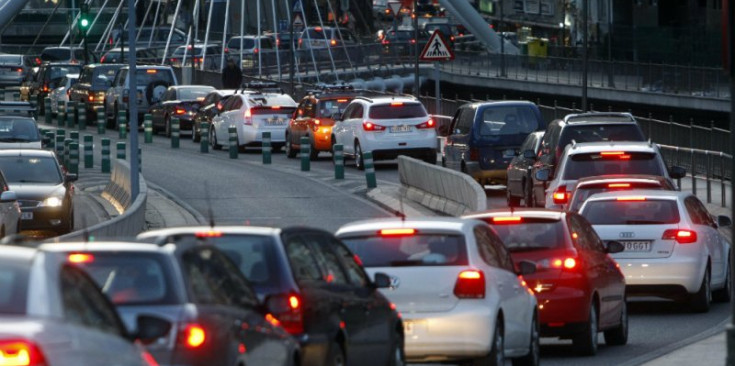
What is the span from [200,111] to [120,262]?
42.2 meters

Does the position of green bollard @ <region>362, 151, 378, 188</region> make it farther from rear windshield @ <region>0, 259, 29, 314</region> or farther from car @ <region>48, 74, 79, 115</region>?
rear windshield @ <region>0, 259, 29, 314</region>

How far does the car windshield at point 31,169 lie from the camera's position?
3253 centimetres

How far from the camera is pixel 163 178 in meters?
41.7

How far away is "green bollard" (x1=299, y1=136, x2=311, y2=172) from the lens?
42.5 metres

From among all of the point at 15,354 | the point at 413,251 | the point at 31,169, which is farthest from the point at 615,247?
the point at 31,169

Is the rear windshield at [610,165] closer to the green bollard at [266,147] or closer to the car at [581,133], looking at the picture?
the car at [581,133]

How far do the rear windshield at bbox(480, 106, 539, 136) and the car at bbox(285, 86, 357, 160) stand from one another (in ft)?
28.1

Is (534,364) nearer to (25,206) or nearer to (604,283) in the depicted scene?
(604,283)

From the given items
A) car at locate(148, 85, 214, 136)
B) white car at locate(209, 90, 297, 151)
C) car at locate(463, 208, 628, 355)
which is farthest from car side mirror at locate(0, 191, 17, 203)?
car at locate(148, 85, 214, 136)

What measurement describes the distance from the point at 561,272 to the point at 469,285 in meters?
3.12

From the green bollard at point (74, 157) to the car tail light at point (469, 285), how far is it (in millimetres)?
30349

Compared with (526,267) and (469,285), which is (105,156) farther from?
(469,285)

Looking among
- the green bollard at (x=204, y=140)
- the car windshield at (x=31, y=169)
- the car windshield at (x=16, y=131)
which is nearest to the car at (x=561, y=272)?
the car windshield at (x=31, y=169)

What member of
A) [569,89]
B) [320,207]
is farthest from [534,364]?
[569,89]
